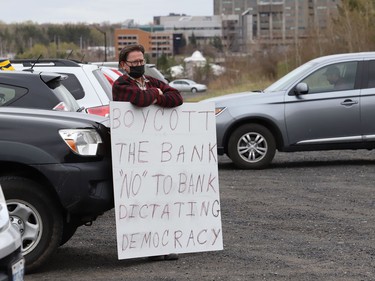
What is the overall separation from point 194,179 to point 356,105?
7.15 m

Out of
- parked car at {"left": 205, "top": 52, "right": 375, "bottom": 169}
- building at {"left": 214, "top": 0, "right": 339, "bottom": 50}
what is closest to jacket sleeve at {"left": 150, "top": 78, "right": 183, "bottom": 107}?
parked car at {"left": 205, "top": 52, "right": 375, "bottom": 169}

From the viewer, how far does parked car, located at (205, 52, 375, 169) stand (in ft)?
47.4

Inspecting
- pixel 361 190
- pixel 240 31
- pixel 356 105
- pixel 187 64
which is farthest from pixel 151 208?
pixel 240 31

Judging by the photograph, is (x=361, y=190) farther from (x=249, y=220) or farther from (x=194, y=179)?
(x=194, y=179)

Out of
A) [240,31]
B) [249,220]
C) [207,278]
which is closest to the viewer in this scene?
[207,278]

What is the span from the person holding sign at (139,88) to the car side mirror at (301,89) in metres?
6.54

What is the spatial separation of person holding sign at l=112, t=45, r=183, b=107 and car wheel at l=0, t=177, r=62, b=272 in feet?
3.49

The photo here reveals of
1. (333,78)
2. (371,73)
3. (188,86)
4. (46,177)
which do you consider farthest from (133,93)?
(188,86)

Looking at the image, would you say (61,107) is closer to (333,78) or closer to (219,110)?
(219,110)

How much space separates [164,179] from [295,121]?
6998 millimetres

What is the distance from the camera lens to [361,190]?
12.0 meters

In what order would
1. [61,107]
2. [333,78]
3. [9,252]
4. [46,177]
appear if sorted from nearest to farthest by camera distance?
[9,252] → [46,177] → [61,107] → [333,78]

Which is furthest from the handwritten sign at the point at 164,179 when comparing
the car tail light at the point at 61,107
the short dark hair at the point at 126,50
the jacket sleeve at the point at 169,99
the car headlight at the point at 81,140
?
the car tail light at the point at 61,107

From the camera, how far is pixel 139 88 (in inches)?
306
